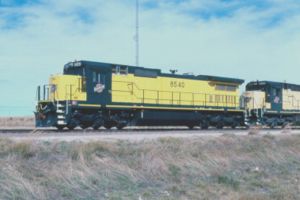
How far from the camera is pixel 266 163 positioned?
46.2 feet

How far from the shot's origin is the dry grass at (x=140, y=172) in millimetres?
8781

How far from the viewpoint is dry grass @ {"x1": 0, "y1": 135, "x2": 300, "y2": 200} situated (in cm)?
878

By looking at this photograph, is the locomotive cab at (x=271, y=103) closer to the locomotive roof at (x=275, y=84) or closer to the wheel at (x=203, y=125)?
the locomotive roof at (x=275, y=84)

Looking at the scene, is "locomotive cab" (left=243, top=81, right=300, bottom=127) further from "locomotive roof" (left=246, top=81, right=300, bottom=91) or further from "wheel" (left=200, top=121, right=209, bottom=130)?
"wheel" (left=200, top=121, right=209, bottom=130)

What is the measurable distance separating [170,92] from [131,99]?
3223mm

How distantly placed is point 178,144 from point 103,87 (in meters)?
8.79

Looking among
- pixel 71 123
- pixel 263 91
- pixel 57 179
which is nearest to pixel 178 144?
pixel 57 179

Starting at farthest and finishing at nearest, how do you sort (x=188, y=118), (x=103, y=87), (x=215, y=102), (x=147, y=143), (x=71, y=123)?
1. (x=215, y=102)
2. (x=188, y=118)
3. (x=103, y=87)
4. (x=71, y=123)
5. (x=147, y=143)

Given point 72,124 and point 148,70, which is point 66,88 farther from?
point 148,70

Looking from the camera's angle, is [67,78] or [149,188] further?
[67,78]

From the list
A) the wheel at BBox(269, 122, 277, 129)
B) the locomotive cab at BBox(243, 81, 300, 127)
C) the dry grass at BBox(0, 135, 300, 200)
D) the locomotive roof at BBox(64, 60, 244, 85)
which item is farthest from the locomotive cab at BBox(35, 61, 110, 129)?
the wheel at BBox(269, 122, 277, 129)

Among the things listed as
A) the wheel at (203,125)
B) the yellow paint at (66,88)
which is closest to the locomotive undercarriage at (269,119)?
the wheel at (203,125)

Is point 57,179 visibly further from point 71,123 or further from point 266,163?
point 71,123

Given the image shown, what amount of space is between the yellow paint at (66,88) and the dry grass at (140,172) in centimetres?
755
